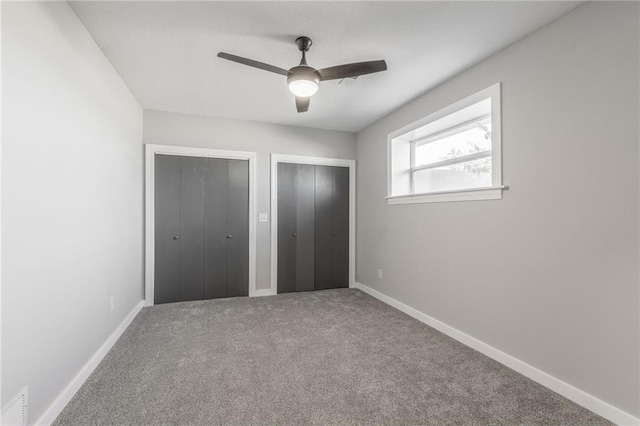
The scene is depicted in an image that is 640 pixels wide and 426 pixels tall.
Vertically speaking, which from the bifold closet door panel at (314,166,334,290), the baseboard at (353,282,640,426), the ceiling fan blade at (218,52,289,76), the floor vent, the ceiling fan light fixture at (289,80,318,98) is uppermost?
the ceiling fan blade at (218,52,289,76)

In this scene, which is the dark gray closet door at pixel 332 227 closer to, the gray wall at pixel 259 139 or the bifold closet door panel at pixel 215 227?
the gray wall at pixel 259 139

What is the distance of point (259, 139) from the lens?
4.09m

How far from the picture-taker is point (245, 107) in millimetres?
3529

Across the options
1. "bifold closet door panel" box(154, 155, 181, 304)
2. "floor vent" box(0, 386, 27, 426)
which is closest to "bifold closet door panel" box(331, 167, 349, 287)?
"bifold closet door panel" box(154, 155, 181, 304)

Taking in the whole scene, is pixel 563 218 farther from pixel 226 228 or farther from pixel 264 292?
pixel 226 228

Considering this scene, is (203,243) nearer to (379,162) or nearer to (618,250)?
(379,162)

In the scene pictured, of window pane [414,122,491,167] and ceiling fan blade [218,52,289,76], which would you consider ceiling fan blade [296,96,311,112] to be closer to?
ceiling fan blade [218,52,289,76]

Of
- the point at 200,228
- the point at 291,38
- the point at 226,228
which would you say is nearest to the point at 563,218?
the point at 291,38

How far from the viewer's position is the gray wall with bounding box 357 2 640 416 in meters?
1.59

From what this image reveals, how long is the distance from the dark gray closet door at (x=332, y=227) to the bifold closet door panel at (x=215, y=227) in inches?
52.6

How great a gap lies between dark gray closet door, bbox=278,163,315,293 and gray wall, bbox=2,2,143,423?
2084 millimetres

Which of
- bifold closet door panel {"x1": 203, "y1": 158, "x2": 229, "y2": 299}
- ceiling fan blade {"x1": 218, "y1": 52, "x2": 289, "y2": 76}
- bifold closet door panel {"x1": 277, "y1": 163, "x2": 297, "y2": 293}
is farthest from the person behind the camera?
bifold closet door panel {"x1": 277, "y1": 163, "x2": 297, "y2": 293}

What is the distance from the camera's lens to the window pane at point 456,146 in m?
2.69

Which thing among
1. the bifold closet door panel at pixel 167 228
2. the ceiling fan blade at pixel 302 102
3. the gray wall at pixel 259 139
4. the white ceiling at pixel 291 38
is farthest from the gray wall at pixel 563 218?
the bifold closet door panel at pixel 167 228
